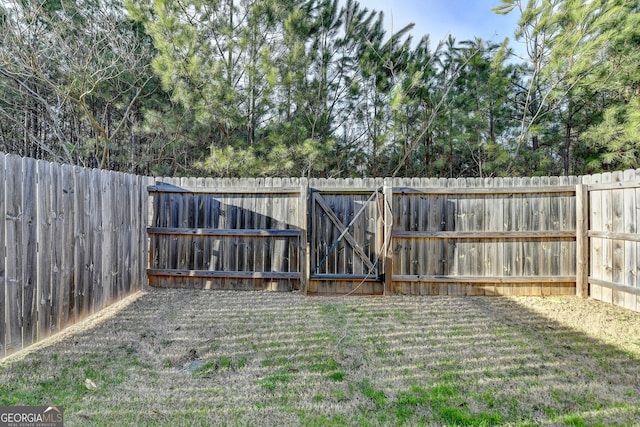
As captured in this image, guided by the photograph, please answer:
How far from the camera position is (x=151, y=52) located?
6852 millimetres

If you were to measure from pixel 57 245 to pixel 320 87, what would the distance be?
5468mm

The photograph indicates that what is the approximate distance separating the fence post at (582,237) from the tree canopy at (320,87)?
8.85ft

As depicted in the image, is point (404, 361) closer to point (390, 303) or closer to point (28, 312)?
point (390, 303)

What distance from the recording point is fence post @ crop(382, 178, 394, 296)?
165 inches

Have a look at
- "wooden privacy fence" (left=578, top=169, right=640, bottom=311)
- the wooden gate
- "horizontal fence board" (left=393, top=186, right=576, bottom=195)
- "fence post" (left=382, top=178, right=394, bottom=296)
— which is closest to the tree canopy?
the wooden gate

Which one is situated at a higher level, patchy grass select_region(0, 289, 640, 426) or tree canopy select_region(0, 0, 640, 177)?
tree canopy select_region(0, 0, 640, 177)

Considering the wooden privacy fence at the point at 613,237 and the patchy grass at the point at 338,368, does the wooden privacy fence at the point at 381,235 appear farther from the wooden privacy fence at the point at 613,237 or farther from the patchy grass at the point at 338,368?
the patchy grass at the point at 338,368

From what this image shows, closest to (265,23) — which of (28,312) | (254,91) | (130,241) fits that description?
(254,91)

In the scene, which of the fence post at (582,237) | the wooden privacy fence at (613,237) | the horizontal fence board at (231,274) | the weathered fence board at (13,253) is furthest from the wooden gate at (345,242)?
the weathered fence board at (13,253)

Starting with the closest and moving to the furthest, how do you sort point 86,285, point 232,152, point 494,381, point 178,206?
point 494,381, point 86,285, point 178,206, point 232,152

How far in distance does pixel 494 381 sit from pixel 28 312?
348 cm

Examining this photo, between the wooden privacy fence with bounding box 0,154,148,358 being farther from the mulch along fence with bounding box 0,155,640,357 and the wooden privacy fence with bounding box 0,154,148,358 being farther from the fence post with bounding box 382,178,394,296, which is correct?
the fence post with bounding box 382,178,394,296

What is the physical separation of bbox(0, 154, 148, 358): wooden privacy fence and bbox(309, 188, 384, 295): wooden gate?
237 cm

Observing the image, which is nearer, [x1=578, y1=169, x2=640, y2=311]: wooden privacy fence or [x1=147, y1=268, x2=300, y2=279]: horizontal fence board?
[x1=578, y1=169, x2=640, y2=311]: wooden privacy fence
